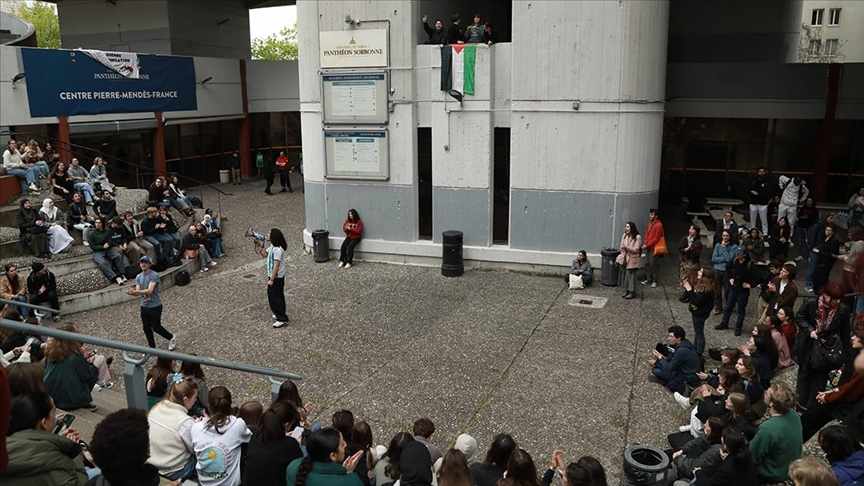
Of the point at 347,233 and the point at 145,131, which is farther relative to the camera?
the point at 145,131

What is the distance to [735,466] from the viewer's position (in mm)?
5539

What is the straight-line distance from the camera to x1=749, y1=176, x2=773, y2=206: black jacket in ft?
54.5

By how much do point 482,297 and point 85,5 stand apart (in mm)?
25887

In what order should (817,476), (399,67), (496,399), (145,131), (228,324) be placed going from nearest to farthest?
(817,476) < (496,399) < (228,324) < (399,67) < (145,131)

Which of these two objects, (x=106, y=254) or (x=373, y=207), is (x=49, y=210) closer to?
(x=106, y=254)

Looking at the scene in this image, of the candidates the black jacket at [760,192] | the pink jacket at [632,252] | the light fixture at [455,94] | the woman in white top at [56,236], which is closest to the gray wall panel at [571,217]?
the pink jacket at [632,252]

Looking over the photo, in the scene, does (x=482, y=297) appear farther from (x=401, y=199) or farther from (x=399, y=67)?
(x=399, y=67)

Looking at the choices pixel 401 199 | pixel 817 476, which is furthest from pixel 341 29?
pixel 817 476

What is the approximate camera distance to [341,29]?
15906mm

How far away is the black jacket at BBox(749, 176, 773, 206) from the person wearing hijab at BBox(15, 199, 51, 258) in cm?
1665

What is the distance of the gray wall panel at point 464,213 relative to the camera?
51.2 ft

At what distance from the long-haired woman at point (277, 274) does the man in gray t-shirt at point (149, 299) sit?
71.0 inches

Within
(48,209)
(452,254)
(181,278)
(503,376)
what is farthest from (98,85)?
(503,376)

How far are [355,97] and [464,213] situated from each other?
12.7 feet
